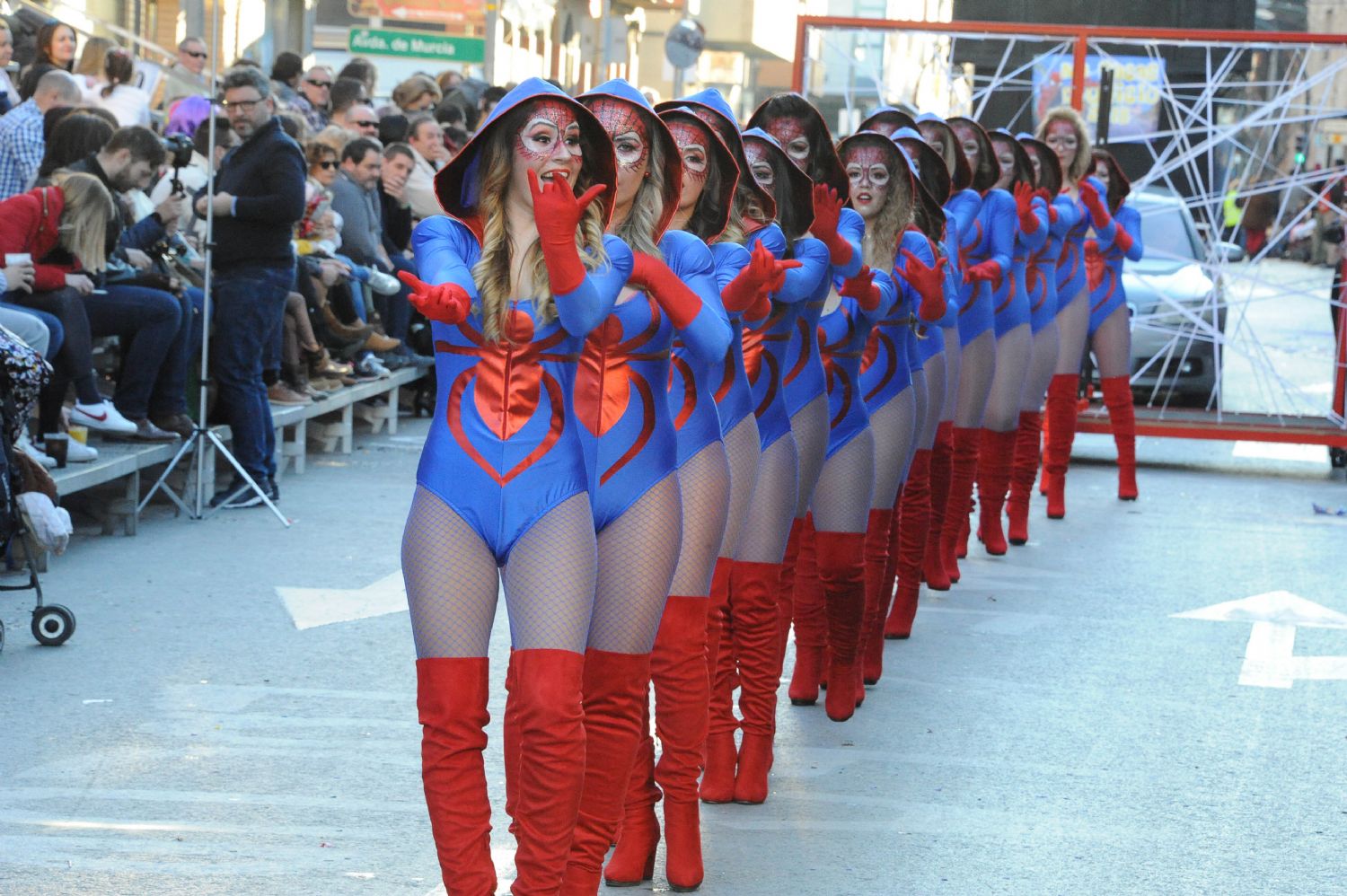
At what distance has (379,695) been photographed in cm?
733

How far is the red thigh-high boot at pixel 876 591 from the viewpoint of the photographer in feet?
25.2

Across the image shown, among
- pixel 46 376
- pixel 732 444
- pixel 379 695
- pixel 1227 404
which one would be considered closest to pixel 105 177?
pixel 46 376

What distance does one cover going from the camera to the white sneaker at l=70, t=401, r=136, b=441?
33.3 ft

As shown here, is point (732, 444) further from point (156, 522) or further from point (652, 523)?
point (156, 522)

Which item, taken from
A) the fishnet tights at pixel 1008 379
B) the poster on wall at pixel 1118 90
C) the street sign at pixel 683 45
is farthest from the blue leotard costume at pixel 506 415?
the street sign at pixel 683 45

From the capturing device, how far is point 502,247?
4.75 metres

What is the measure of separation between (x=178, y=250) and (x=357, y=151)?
2.96 m

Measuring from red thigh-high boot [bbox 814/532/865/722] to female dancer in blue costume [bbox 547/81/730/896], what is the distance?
195 cm

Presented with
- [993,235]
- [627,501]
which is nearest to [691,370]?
[627,501]

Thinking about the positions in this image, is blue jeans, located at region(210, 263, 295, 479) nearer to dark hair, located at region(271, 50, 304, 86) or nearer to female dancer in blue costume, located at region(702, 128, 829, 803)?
dark hair, located at region(271, 50, 304, 86)

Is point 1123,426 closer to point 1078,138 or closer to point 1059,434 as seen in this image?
point 1059,434

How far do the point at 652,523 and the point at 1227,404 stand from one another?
14.3 m

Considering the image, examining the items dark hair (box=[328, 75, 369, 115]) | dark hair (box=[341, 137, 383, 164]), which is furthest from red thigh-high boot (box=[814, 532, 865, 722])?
dark hair (box=[328, 75, 369, 115])

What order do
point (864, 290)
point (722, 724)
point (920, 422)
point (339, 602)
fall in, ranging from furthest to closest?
point (339, 602), point (920, 422), point (864, 290), point (722, 724)
